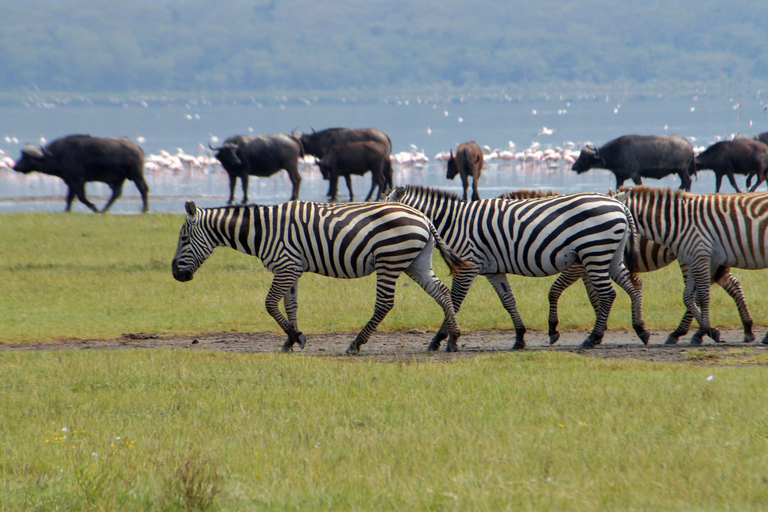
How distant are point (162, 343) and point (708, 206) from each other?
6.44 m

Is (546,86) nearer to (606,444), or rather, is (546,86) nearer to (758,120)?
(758,120)

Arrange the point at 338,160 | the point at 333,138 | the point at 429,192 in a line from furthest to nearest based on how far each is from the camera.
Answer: the point at 333,138 < the point at 338,160 < the point at 429,192

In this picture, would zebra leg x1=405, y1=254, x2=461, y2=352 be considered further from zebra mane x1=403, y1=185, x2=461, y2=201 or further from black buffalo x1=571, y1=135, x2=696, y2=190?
black buffalo x1=571, y1=135, x2=696, y2=190

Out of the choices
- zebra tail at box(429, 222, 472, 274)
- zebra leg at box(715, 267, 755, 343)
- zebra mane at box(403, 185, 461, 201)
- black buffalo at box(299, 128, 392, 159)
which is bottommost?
zebra leg at box(715, 267, 755, 343)

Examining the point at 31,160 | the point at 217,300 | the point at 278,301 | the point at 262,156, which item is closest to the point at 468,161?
the point at 262,156

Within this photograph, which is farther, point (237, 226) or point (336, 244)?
point (237, 226)

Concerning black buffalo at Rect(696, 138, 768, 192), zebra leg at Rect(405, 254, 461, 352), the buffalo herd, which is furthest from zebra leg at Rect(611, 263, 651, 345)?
black buffalo at Rect(696, 138, 768, 192)

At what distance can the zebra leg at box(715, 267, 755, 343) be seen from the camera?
10336 mm

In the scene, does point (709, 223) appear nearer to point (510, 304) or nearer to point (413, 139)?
point (510, 304)

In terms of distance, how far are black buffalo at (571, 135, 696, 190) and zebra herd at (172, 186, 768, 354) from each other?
49.8ft

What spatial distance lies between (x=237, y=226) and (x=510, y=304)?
321 centimetres

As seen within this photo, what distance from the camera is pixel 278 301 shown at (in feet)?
33.2

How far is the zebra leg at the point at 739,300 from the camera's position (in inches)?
407

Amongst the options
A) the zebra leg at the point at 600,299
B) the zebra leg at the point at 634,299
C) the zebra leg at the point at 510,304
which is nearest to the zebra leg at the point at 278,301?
the zebra leg at the point at 510,304
